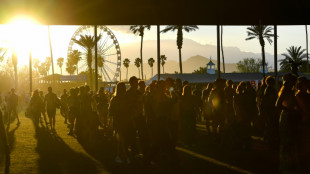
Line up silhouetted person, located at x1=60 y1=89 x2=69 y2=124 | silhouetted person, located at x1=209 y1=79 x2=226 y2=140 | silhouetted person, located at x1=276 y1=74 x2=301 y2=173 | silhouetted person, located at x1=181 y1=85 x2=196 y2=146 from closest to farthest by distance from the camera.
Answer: silhouetted person, located at x1=276 y1=74 x2=301 y2=173 < silhouetted person, located at x1=181 y1=85 x2=196 y2=146 < silhouetted person, located at x1=209 y1=79 x2=226 y2=140 < silhouetted person, located at x1=60 y1=89 x2=69 y2=124

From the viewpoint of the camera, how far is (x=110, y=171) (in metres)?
9.28

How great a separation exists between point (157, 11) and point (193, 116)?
623cm

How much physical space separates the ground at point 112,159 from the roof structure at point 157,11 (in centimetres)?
452

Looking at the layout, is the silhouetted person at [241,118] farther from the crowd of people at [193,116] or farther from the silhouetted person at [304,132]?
the silhouetted person at [304,132]

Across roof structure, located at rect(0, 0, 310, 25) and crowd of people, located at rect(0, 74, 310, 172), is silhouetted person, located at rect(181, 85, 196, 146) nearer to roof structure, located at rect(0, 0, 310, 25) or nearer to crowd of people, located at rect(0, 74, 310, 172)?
crowd of people, located at rect(0, 74, 310, 172)

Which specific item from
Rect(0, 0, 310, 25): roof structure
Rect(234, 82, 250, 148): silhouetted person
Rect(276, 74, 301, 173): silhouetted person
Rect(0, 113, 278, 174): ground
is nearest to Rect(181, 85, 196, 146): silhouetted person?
Rect(0, 113, 278, 174): ground

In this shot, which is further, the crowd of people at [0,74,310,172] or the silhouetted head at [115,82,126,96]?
the silhouetted head at [115,82,126,96]

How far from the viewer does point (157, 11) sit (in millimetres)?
18016

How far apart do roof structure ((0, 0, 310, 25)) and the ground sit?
4.52 metres

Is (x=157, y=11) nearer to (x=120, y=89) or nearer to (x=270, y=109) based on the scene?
(x=270, y=109)

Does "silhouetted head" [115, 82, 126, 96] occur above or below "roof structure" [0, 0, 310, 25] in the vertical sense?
below

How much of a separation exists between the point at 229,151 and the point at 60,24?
10369 mm

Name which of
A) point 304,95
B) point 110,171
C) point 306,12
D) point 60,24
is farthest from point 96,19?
point 304,95

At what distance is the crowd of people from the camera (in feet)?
27.0
